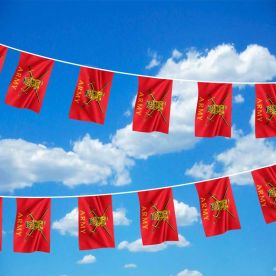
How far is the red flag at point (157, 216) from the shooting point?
8461 mm

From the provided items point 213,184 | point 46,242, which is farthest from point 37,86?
point 213,184

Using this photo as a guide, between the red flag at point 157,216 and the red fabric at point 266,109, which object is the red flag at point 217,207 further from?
the red fabric at point 266,109

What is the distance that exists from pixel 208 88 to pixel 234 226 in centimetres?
211

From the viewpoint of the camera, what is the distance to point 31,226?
839 centimetres

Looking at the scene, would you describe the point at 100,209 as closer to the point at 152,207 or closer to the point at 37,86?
the point at 152,207

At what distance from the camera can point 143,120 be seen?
26.9 ft

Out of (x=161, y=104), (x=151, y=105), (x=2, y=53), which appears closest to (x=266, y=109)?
(x=161, y=104)

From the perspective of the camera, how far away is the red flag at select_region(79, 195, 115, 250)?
8.47 m

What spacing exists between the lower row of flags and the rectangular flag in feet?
4.30

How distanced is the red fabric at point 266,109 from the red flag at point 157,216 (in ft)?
5.55

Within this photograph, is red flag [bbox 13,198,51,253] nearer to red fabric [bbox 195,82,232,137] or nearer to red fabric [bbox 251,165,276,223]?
red fabric [bbox 195,82,232,137]

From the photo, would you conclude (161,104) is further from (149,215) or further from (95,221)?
(95,221)

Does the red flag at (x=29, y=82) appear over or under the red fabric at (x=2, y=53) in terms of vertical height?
under

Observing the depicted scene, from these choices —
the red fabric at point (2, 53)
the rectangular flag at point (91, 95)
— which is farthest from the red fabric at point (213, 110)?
the red fabric at point (2, 53)
